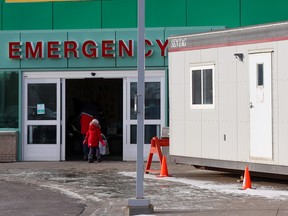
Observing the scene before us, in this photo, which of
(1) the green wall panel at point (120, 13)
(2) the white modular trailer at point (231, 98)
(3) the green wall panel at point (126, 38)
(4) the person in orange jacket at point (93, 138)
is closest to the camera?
(2) the white modular trailer at point (231, 98)

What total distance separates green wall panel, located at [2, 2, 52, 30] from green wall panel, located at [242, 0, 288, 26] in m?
6.14

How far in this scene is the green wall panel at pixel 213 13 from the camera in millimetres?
21375

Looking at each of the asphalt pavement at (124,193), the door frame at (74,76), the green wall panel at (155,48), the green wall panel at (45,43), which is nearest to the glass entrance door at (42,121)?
the door frame at (74,76)

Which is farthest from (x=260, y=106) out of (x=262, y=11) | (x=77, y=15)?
(x=77, y=15)

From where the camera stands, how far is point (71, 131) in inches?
938

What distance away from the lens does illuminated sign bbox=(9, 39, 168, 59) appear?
21.0 meters

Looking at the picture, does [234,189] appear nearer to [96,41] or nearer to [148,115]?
[148,115]

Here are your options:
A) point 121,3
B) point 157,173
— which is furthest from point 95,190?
point 121,3

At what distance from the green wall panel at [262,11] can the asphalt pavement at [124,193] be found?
17.7ft

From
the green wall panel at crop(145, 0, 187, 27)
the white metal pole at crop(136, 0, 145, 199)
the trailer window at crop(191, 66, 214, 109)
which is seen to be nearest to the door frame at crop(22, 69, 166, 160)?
the green wall panel at crop(145, 0, 187, 27)

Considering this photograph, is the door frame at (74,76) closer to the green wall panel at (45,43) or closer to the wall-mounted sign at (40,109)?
the green wall panel at (45,43)

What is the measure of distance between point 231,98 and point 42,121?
28.0ft

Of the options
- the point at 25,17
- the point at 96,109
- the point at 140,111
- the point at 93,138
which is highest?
the point at 25,17

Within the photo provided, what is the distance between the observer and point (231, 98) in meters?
14.7
